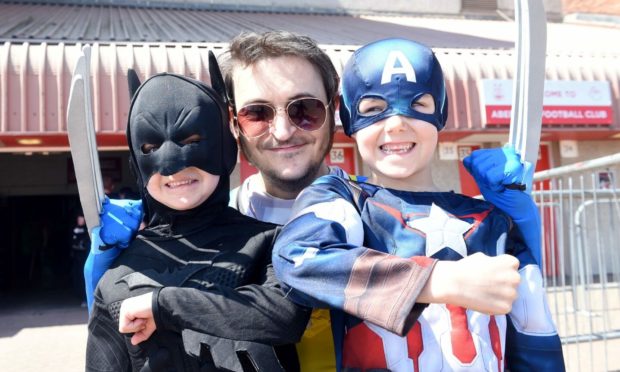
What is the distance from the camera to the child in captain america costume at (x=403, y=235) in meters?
1.08

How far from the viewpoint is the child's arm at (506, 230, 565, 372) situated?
1228mm

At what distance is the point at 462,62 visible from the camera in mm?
7059

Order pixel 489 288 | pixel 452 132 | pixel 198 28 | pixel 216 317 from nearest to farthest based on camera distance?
pixel 489 288 → pixel 216 317 → pixel 452 132 → pixel 198 28

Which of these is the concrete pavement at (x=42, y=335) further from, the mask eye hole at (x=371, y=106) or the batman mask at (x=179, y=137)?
the mask eye hole at (x=371, y=106)

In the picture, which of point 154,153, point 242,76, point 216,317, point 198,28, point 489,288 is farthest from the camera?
point 198,28

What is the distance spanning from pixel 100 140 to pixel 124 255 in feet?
17.2

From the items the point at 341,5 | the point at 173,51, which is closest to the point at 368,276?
the point at 173,51

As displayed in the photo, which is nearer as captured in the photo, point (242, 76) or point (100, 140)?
point (242, 76)

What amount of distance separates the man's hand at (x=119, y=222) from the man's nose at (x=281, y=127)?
0.48 m

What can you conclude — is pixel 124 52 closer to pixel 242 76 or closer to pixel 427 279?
pixel 242 76

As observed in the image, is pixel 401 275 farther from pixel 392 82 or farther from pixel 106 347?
pixel 106 347

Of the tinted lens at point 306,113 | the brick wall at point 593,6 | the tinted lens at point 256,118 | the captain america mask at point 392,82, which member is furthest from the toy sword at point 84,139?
the brick wall at point 593,6

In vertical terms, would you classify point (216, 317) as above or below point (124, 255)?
below

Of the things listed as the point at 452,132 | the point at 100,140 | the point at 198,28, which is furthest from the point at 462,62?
the point at 100,140
